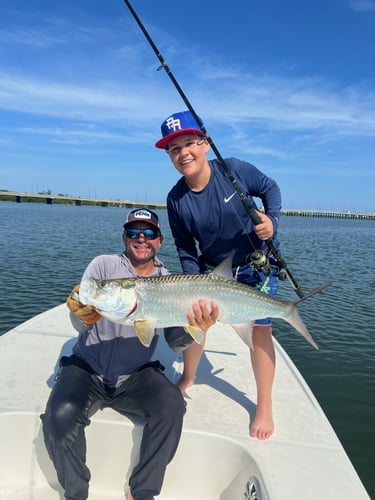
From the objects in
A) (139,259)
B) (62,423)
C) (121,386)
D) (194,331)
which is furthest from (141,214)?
(62,423)

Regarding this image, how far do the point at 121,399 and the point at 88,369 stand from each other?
384mm

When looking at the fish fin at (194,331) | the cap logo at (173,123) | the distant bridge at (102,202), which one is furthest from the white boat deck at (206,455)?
the distant bridge at (102,202)

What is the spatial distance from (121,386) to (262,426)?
1.28 meters

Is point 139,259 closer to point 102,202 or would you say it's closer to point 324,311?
point 324,311

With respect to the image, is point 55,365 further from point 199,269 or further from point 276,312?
point 276,312

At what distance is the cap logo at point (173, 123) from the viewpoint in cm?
348

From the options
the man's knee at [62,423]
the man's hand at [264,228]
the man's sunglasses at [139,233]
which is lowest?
the man's knee at [62,423]

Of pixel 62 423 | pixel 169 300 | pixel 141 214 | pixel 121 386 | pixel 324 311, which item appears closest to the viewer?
pixel 62 423

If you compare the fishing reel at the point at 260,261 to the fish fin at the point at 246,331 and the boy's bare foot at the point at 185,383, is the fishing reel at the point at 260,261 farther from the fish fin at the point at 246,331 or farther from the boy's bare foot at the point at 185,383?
the boy's bare foot at the point at 185,383

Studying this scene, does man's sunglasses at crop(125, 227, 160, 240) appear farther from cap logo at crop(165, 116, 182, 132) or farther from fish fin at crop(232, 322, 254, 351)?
fish fin at crop(232, 322, 254, 351)

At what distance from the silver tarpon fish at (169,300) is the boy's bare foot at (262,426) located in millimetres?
874

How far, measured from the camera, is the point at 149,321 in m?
3.12

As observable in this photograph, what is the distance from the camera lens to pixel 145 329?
3.08 meters

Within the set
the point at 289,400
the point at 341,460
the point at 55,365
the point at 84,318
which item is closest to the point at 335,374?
the point at 289,400
